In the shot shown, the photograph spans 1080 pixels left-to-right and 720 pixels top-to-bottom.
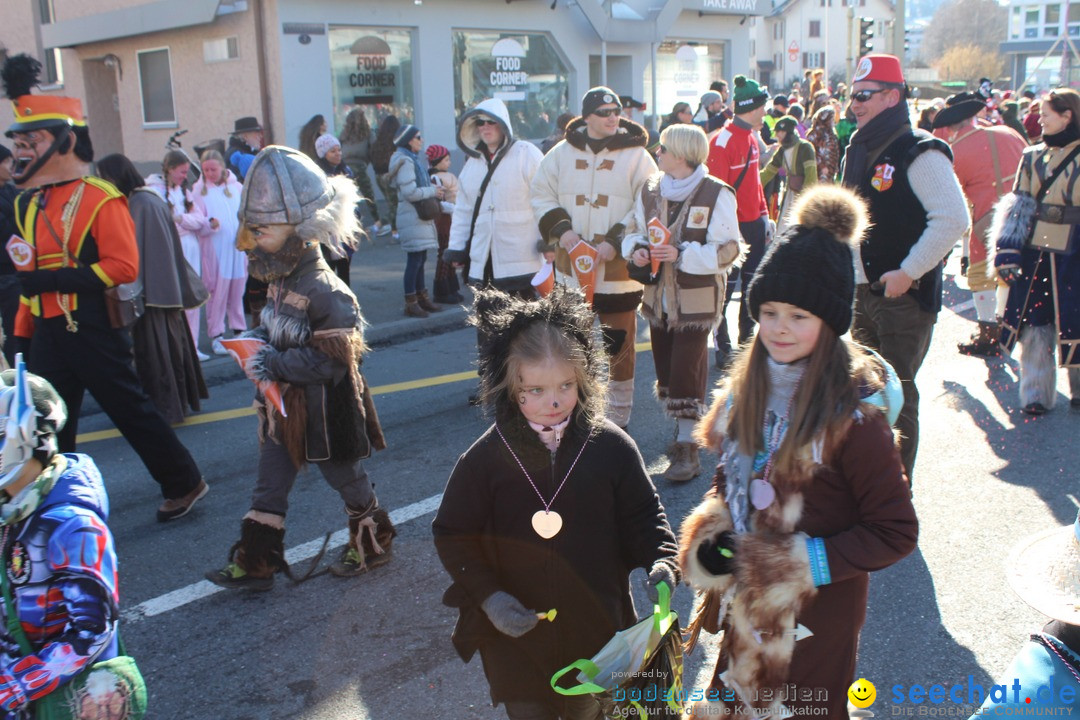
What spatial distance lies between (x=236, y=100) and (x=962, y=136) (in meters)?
12.1

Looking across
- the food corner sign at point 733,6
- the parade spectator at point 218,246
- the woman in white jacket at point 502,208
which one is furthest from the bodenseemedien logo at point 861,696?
the food corner sign at point 733,6

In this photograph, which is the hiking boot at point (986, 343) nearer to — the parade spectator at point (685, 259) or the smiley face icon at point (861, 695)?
the parade spectator at point (685, 259)

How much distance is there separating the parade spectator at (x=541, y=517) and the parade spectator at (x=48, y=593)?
0.86 meters

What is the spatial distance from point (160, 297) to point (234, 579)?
2.93 meters

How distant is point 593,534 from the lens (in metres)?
2.60

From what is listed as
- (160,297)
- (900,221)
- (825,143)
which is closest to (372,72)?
(825,143)

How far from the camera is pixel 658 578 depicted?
8.14ft

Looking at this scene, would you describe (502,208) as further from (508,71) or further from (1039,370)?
(508,71)

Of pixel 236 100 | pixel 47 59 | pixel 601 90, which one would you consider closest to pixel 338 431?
pixel 601 90

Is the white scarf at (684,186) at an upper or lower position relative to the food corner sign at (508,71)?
lower

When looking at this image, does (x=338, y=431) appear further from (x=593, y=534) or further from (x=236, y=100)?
(x=236, y=100)

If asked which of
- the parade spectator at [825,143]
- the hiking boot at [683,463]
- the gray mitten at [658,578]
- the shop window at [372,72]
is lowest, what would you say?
the hiking boot at [683,463]

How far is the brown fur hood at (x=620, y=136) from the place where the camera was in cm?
575

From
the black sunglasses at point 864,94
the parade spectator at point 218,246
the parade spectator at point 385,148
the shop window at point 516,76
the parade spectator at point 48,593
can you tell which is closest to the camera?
the parade spectator at point 48,593
